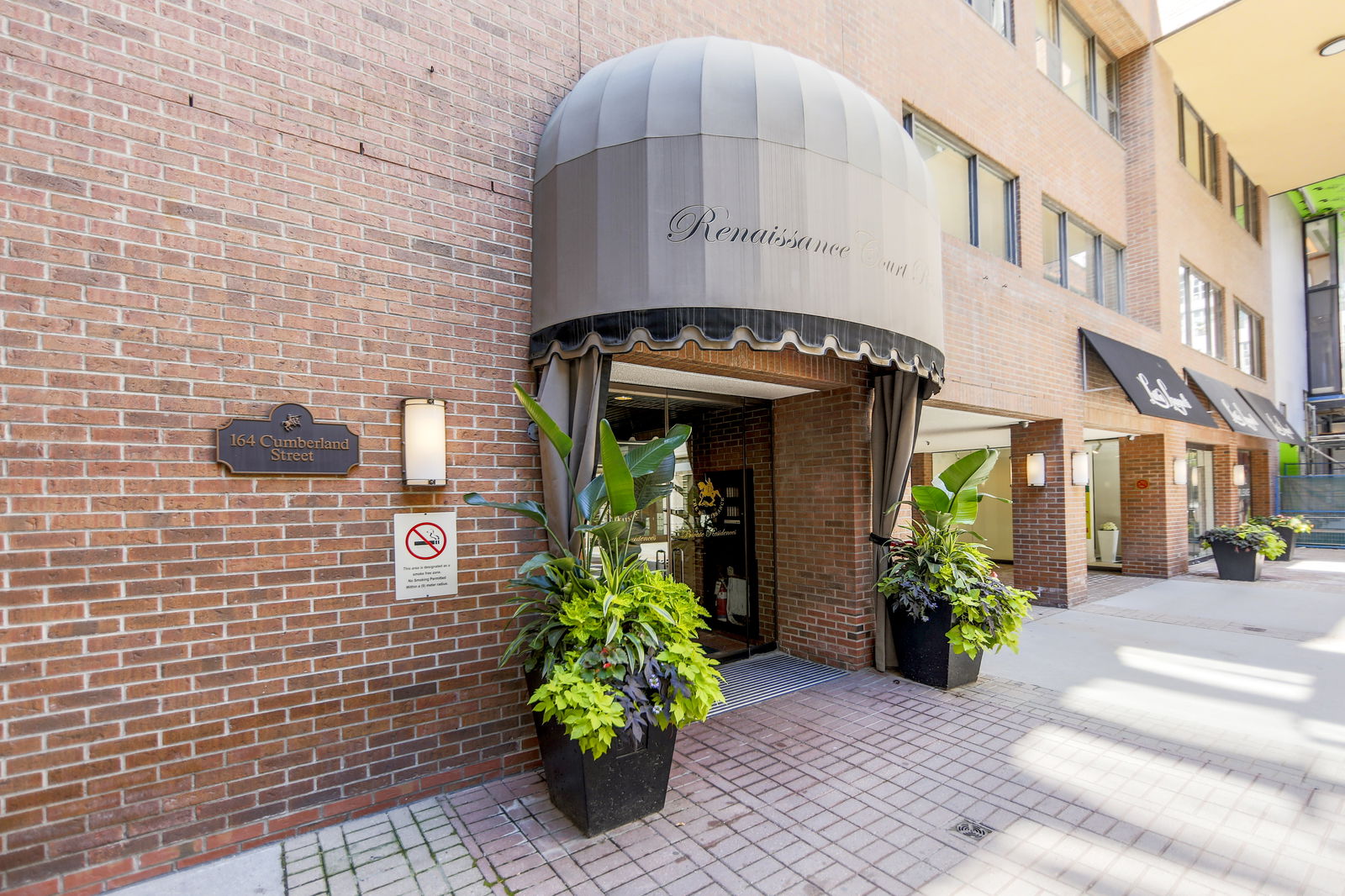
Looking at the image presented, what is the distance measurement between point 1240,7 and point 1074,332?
6.81 meters

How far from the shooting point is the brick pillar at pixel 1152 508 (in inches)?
458

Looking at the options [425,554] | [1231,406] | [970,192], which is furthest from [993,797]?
[1231,406]

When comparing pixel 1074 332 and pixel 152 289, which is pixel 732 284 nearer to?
pixel 152 289

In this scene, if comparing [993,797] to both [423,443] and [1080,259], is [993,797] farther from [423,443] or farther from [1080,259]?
[1080,259]

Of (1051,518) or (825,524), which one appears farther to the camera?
(1051,518)

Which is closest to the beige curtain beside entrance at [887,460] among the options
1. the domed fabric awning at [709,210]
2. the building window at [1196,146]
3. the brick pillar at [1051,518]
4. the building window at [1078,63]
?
the domed fabric awning at [709,210]

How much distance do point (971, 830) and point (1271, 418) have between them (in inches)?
699

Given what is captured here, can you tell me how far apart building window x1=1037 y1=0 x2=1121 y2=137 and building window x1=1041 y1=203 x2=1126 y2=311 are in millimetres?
2074

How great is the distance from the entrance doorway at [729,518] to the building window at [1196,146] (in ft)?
40.5

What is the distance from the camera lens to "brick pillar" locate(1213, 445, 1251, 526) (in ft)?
47.9

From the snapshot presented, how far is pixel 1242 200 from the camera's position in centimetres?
1611

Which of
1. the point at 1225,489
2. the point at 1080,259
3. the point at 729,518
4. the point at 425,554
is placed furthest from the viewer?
the point at 1225,489

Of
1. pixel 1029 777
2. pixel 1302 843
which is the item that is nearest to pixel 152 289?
pixel 1029 777

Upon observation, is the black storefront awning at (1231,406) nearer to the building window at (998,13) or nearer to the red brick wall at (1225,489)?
the red brick wall at (1225,489)
